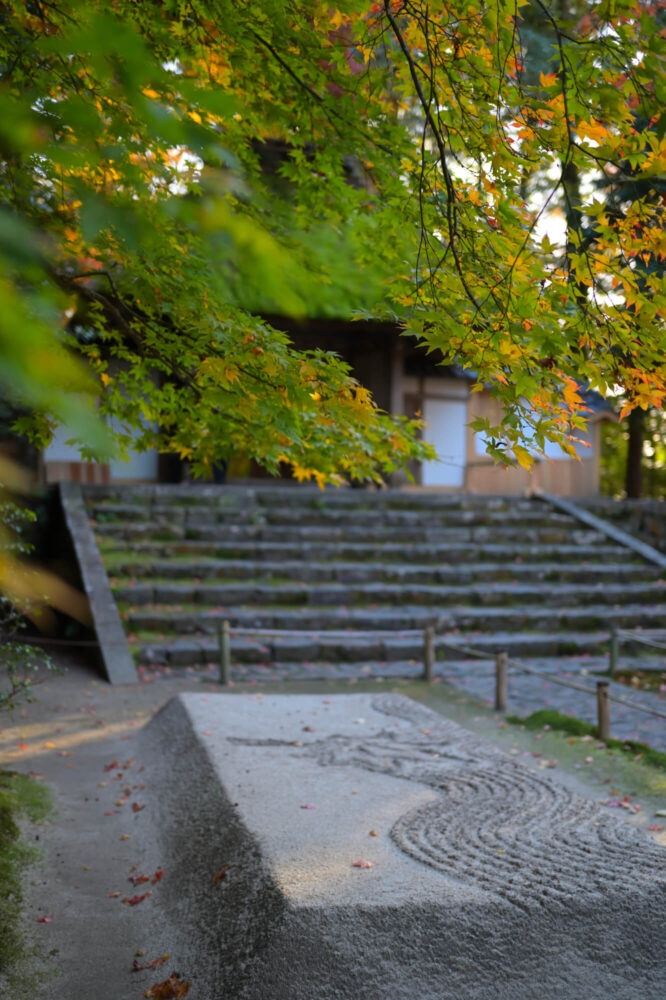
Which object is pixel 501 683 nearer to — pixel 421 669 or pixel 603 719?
pixel 603 719

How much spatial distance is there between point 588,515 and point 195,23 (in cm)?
1174

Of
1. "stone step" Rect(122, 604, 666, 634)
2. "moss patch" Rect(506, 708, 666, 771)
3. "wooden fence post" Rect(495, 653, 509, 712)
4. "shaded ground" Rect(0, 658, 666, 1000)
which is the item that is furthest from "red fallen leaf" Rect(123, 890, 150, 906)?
"stone step" Rect(122, 604, 666, 634)

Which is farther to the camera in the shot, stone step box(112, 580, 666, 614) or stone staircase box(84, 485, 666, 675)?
stone step box(112, 580, 666, 614)

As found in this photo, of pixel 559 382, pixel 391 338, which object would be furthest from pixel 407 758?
pixel 391 338

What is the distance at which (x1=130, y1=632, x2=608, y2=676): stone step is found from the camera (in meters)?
8.70

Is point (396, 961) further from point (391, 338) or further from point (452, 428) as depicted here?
point (452, 428)

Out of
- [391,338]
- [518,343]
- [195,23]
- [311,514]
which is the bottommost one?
[311,514]

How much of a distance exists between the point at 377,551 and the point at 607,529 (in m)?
4.36

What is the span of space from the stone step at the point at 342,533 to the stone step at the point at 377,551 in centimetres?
10

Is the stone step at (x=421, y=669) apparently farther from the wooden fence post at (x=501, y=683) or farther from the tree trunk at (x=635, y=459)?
the tree trunk at (x=635, y=459)

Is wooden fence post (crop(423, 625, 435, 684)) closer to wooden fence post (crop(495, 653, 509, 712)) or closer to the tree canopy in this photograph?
wooden fence post (crop(495, 653, 509, 712))

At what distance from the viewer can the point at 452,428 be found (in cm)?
1747

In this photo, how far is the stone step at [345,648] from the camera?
342 inches

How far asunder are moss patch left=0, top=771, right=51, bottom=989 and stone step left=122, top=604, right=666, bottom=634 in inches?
149
